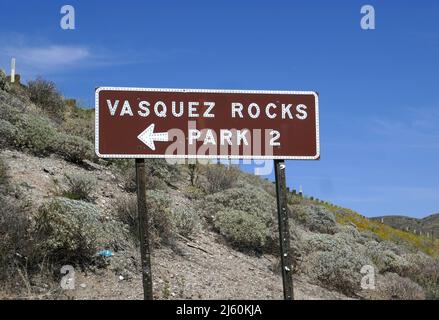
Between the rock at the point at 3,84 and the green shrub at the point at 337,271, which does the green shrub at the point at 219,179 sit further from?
the rock at the point at 3,84

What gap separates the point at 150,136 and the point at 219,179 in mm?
10476

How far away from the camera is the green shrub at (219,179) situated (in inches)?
666

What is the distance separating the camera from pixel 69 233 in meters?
9.61

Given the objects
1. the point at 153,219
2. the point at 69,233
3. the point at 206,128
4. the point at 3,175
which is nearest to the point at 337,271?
the point at 153,219

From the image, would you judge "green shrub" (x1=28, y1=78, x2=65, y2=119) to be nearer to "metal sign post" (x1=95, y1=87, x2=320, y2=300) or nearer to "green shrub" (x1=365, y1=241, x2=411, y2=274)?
"green shrub" (x1=365, y1=241, x2=411, y2=274)

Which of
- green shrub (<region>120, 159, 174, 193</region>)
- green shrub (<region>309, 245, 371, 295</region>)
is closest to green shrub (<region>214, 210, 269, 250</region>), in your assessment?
green shrub (<region>309, 245, 371, 295</region>)

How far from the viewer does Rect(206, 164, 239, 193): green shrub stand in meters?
16.9

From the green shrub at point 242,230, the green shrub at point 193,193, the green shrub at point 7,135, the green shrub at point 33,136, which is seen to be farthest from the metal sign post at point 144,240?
the green shrub at point 193,193

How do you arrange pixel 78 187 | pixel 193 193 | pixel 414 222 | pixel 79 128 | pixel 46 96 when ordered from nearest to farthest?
pixel 78 187 < pixel 193 193 < pixel 79 128 < pixel 46 96 < pixel 414 222

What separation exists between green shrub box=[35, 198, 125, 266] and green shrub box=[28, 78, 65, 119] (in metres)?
10.5

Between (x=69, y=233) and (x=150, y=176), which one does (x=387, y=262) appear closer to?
(x=150, y=176)

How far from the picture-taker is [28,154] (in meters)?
14.2
